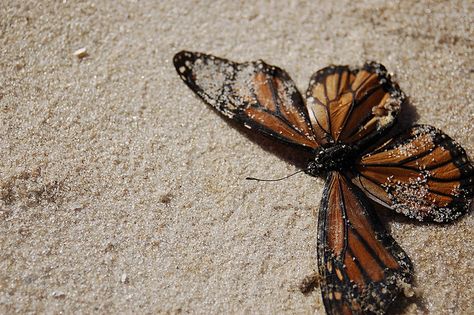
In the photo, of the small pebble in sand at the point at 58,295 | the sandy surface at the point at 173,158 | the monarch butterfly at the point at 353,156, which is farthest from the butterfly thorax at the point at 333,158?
the small pebble in sand at the point at 58,295

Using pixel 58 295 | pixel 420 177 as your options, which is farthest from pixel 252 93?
pixel 58 295

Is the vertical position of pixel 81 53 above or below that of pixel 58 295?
above

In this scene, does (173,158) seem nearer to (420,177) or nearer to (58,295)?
(58,295)

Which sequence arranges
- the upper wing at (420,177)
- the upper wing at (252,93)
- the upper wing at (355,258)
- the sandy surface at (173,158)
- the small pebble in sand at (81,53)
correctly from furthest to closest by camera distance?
the small pebble in sand at (81,53) < the upper wing at (252,93) < the upper wing at (420,177) < the sandy surface at (173,158) < the upper wing at (355,258)

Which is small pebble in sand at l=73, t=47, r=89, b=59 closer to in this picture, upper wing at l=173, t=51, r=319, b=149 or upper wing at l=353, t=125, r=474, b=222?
upper wing at l=173, t=51, r=319, b=149

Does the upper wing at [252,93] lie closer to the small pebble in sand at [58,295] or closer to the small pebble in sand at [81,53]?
the small pebble in sand at [81,53]

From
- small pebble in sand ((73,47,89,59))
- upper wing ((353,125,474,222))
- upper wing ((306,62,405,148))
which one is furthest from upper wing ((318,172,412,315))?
small pebble in sand ((73,47,89,59))
